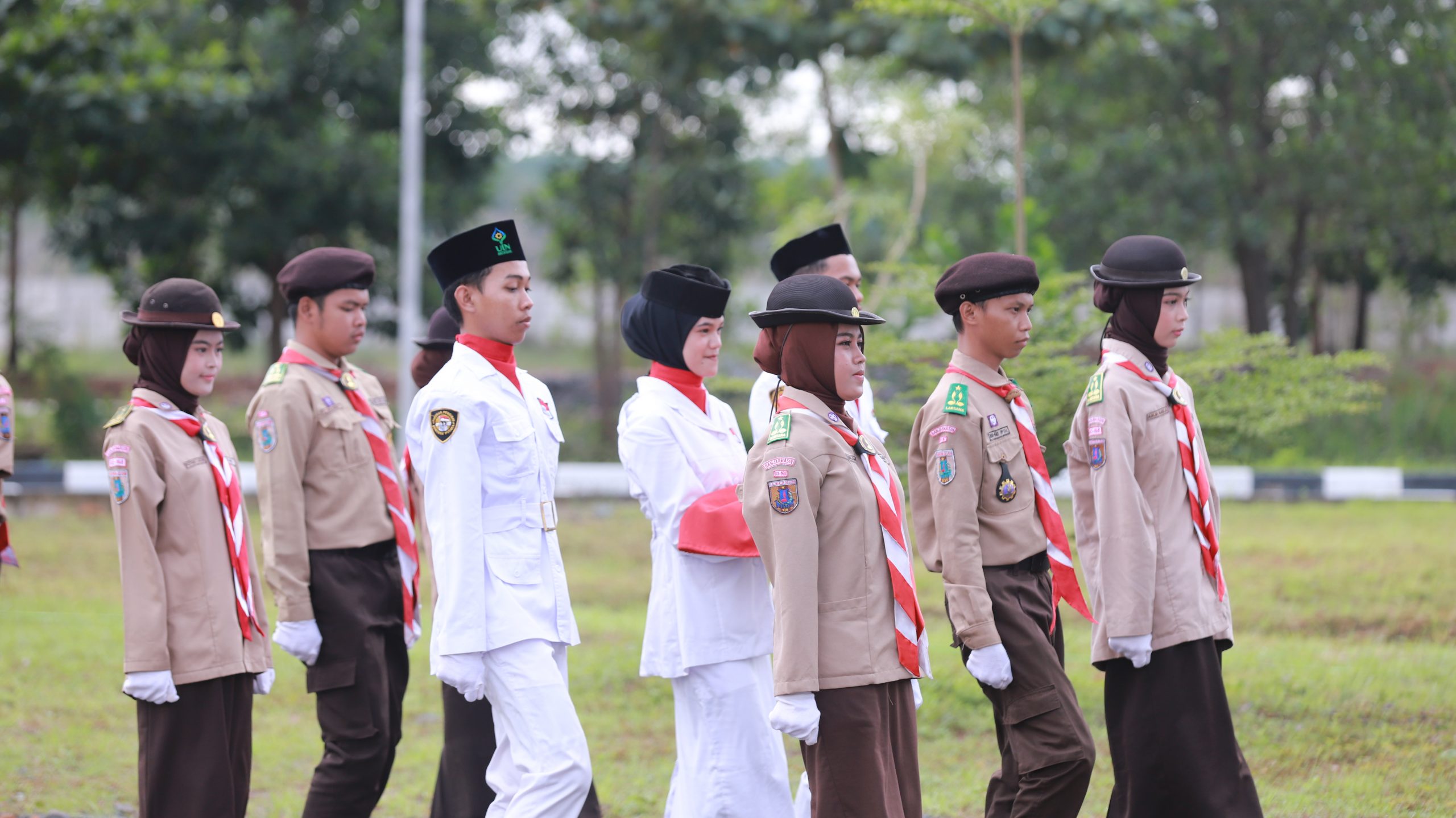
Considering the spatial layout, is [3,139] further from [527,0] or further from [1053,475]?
[1053,475]

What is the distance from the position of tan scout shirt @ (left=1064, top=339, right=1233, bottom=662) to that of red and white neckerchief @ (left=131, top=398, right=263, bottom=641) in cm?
274

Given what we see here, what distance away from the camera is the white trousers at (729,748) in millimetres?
4637

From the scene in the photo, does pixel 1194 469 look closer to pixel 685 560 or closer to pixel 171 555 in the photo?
pixel 685 560

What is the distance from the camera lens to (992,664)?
4.34 m

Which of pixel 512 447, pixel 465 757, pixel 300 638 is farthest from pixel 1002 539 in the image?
pixel 300 638

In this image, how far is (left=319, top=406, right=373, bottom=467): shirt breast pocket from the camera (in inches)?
214

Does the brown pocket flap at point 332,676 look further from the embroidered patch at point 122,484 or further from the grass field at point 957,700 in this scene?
the grass field at point 957,700

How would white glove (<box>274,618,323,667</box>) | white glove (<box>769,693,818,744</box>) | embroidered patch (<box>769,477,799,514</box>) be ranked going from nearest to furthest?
white glove (<box>769,693,818,744</box>)
embroidered patch (<box>769,477,799,514</box>)
white glove (<box>274,618,323,667</box>)

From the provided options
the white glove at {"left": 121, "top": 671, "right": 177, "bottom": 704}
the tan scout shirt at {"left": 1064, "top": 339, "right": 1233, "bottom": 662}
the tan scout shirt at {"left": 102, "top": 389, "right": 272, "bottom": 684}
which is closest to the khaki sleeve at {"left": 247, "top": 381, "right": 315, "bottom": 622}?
the tan scout shirt at {"left": 102, "top": 389, "right": 272, "bottom": 684}

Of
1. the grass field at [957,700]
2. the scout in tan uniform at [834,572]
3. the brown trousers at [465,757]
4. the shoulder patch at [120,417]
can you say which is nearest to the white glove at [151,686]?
the shoulder patch at [120,417]

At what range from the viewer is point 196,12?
19.8 metres

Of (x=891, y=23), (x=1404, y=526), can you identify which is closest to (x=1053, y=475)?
(x=1404, y=526)

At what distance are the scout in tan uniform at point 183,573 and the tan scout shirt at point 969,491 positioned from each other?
7.39 feet

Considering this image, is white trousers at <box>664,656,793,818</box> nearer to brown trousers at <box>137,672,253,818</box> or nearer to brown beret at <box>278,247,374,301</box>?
brown trousers at <box>137,672,253,818</box>
